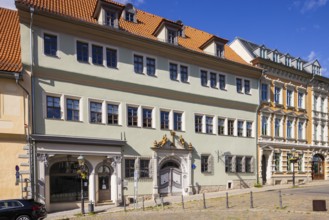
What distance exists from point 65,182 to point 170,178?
8.51 metres

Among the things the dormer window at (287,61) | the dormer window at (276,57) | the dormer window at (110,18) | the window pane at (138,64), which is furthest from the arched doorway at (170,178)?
the dormer window at (287,61)

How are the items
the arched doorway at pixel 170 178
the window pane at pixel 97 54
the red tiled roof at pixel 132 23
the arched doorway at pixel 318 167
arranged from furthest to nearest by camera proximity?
1. the arched doorway at pixel 318 167
2. the arched doorway at pixel 170 178
3. the window pane at pixel 97 54
4. the red tiled roof at pixel 132 23

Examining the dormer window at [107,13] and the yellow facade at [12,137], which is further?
the dormer window at [107,13]

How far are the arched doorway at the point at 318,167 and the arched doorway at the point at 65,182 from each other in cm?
2786

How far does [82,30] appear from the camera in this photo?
2300 centimetres

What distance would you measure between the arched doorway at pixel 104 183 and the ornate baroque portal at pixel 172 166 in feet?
11.8

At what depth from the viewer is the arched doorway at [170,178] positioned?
26422 mm

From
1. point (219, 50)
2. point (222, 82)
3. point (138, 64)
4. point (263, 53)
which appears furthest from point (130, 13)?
point (263, 53)

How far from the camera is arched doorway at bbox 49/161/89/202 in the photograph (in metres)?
21.6

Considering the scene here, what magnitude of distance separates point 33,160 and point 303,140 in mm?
28975

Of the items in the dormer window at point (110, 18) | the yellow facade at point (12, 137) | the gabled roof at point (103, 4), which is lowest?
the yellow facade at point (12, 137)

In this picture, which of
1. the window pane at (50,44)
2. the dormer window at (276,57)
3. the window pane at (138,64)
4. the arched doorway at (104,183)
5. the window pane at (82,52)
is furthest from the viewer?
the dormer window at (276,57)

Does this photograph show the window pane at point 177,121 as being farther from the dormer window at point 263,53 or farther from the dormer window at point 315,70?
the dormer window at point 315,70

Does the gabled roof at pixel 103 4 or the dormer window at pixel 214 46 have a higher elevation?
the gabled roof at pixel 103 4
